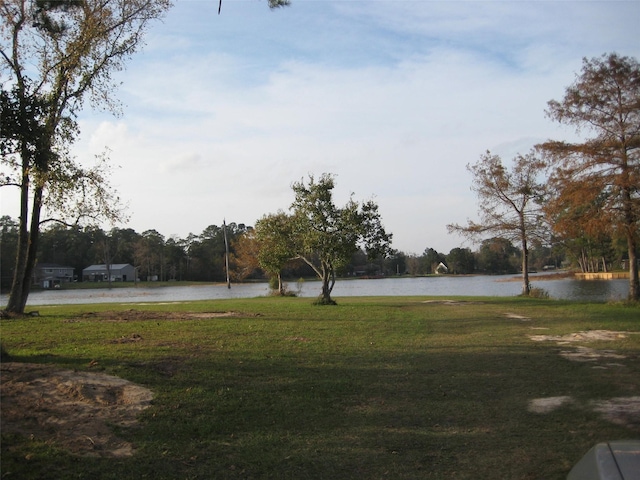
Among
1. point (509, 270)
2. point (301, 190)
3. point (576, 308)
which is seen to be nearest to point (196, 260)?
point (509, 270)

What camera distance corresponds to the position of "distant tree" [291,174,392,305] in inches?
872

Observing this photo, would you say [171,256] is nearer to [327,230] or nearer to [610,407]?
[327,230]

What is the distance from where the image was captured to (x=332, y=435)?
5.37 metres

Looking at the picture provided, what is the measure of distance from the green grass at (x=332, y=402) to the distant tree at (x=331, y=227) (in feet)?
31.5

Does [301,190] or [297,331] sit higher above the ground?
[301,190]

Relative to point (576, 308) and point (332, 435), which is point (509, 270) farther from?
point (332, 435)

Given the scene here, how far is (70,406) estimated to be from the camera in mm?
5391

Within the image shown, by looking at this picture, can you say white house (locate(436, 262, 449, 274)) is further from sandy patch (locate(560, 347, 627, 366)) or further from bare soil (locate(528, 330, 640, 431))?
sandy patch (locate(560, 347, 627, 366))

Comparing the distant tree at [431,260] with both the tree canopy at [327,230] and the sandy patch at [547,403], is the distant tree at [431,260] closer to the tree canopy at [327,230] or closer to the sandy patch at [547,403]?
the tree canopy at [327,230]

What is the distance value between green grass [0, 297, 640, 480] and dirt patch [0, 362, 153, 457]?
0.64 ft

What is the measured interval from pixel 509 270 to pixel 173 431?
3644 inches

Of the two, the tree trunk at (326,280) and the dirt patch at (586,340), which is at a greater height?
the tree trunk at (326,280)

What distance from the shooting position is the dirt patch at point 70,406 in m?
4.64

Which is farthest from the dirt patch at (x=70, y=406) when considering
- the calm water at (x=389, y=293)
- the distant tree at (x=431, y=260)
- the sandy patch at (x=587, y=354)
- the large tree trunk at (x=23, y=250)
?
the distant tree at (x=431, y=260)
